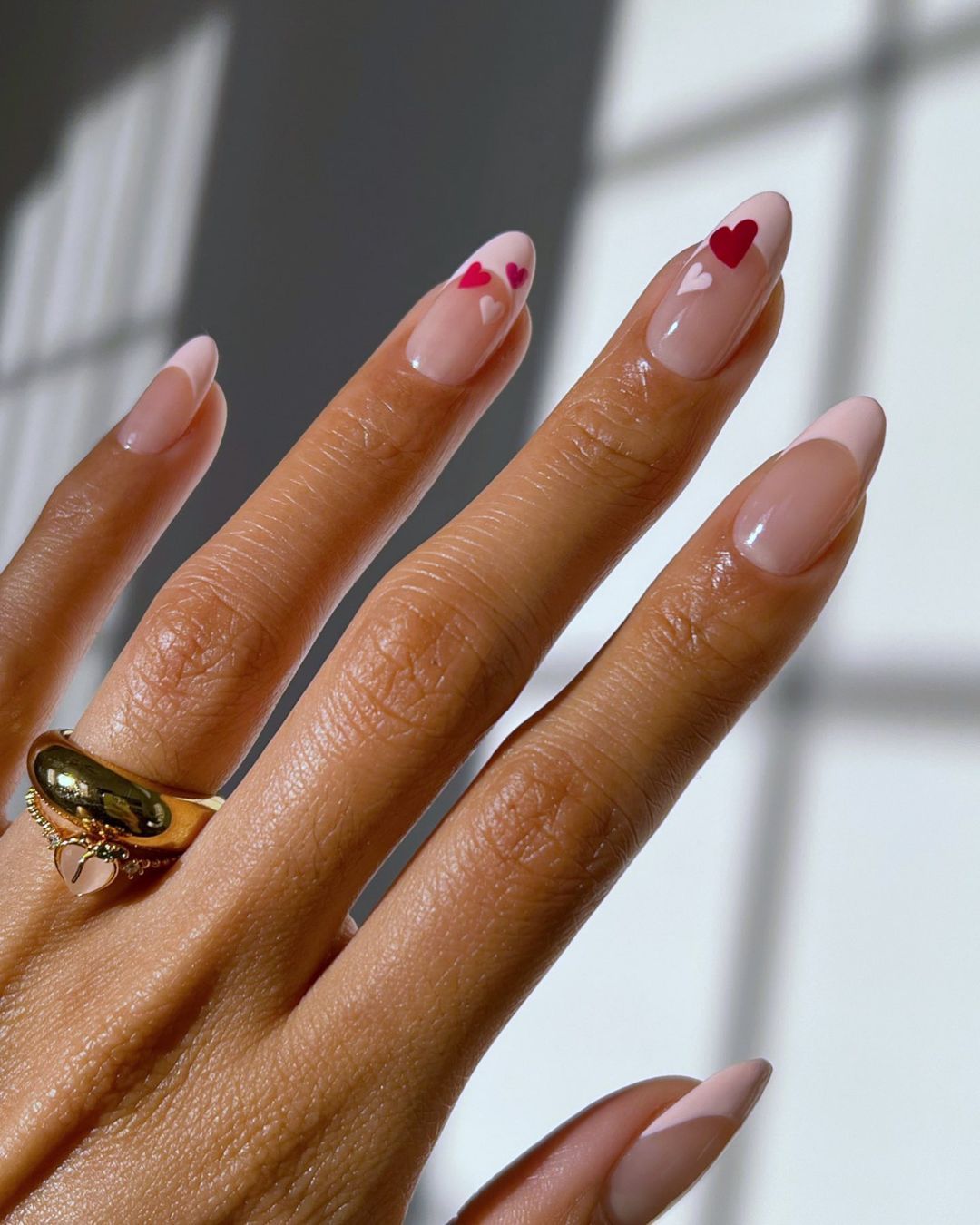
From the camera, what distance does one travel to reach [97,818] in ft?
1.56

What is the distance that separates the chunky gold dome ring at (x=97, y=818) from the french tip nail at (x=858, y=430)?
275mm

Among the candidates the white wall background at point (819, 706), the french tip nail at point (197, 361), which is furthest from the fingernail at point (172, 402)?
the white wall background at point (819, 706)

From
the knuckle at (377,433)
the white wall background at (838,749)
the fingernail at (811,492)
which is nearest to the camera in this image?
the fingernail at (811,492)

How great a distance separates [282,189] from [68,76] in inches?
18.4

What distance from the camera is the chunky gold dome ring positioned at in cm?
48

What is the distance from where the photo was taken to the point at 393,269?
4.49ft

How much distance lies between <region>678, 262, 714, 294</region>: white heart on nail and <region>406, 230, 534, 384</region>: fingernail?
3.2 inches

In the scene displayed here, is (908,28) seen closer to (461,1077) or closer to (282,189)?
(282,189)

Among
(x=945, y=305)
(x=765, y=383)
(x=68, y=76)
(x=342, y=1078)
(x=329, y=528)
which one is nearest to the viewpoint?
(x=342, y=1078)

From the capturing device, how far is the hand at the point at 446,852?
0.44 metres

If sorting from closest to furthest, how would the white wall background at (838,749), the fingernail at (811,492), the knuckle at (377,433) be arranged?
1. the fingernail at (811,492)
2. the knuckle at (377,433)
3. the white wall background at (838,749)

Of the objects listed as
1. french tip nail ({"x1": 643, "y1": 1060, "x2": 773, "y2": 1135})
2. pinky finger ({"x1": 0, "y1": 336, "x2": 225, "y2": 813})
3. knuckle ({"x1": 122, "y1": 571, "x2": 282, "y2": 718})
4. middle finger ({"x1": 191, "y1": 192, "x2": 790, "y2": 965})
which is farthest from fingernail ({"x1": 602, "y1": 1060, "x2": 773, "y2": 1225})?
pinky finger ({"x1": 0, "y1": 336, "x2": 225, "y2": 813})

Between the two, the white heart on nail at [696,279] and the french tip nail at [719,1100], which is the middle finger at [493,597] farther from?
the french tip nail at [719,1100]

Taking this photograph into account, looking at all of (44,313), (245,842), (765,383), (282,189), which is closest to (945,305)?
(765,383)
